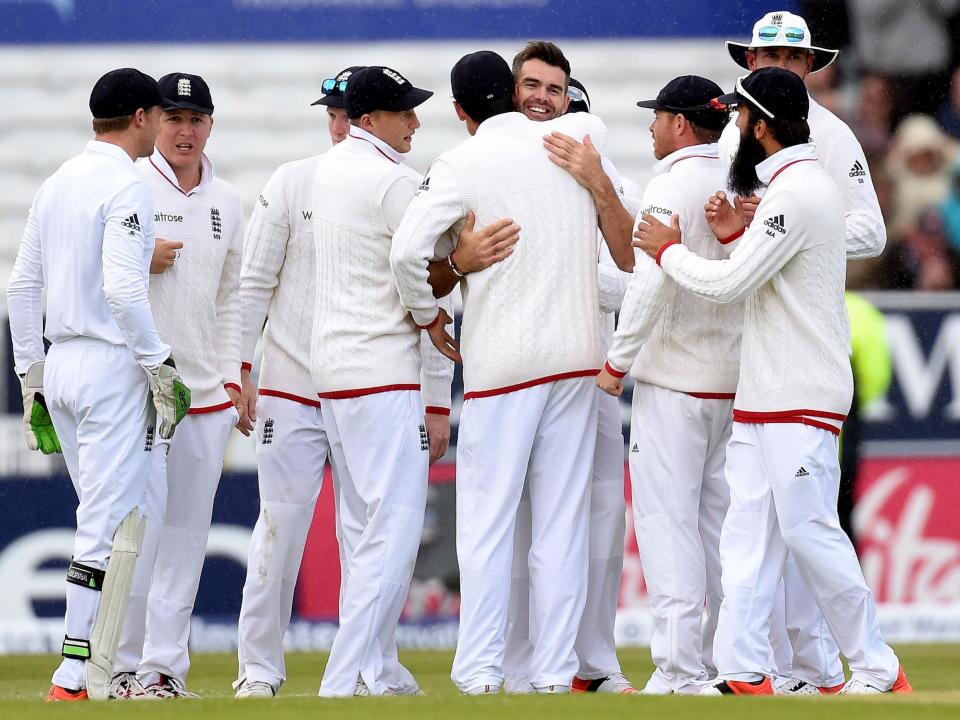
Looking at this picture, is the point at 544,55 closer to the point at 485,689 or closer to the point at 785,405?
the point at 785,405

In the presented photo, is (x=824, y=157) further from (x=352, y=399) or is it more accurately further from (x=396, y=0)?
(x=396, y=0)

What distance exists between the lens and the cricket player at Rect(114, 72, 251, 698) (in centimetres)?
548

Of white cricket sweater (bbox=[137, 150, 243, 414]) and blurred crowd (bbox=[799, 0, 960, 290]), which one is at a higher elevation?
blurred crowd (bbox=[799, 0, 960, 290])

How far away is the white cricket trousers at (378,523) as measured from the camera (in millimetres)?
4996

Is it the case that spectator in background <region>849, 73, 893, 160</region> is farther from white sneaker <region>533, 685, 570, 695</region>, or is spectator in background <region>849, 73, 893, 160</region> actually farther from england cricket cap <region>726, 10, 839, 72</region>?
white sneaker <region>533, 685, 570, 695</region>

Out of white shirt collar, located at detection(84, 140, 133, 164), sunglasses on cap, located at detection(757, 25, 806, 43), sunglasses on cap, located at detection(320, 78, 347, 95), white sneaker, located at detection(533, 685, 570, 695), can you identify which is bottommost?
white sneaker, located at detection(533, 685, 570, 695)

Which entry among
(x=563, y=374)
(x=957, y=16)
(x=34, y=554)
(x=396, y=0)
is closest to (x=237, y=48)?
(x=396, y=0)

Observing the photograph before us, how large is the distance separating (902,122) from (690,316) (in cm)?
396

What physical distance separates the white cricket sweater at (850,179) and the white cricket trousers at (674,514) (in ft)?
2.34

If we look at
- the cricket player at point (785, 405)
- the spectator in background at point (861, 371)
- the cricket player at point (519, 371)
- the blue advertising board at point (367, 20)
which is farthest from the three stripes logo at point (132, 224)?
the spectator in background at point (861, 371)

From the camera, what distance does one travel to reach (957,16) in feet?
28.5

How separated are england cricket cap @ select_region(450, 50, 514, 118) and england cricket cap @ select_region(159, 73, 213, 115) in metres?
1.08

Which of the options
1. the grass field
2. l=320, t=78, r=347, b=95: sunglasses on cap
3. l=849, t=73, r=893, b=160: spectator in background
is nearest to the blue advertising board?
l=849, t=73, r=893, b=160: spectator in background

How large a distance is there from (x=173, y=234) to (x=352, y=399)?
3.23ft
